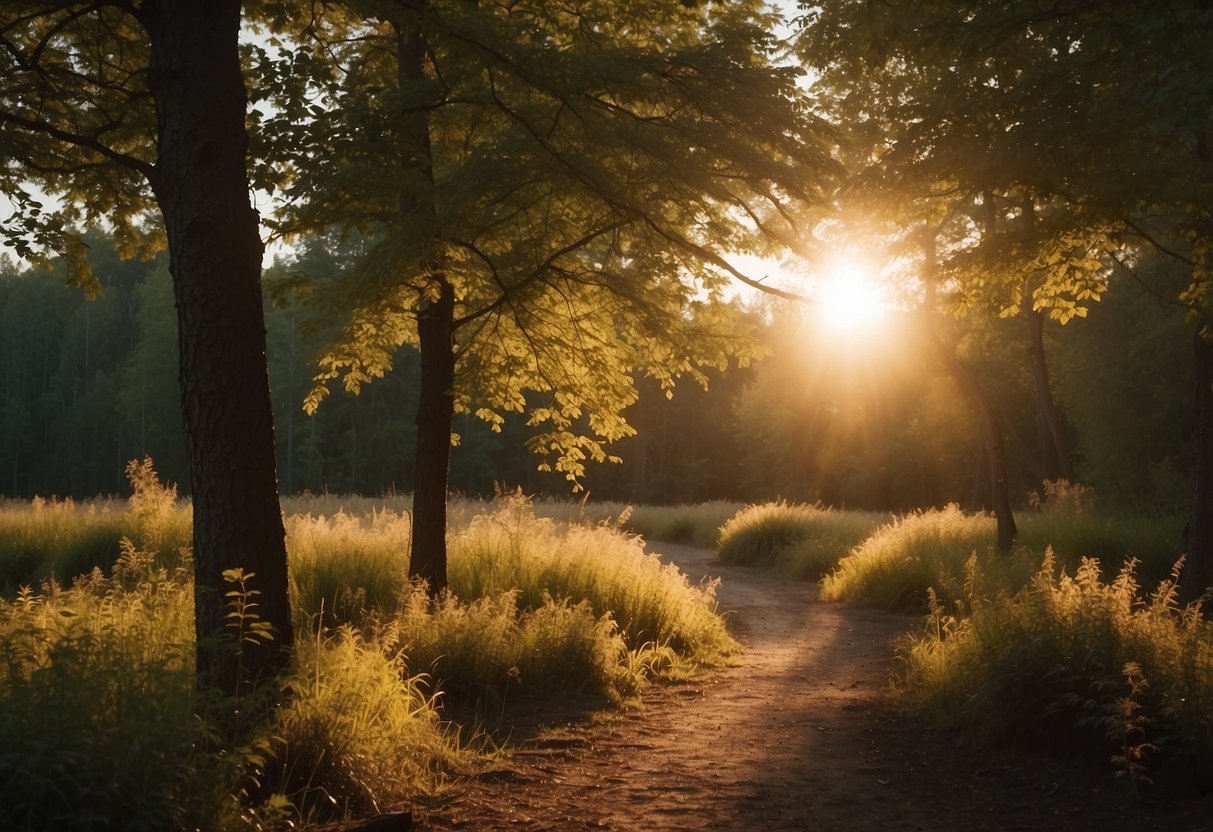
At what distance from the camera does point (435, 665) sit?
7.62 m

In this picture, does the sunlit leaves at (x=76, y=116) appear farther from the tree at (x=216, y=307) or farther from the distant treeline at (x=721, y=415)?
the distant treeline at (x=721, y=415)

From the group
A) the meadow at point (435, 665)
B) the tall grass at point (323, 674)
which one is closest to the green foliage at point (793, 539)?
the meadow at point (435, 665)

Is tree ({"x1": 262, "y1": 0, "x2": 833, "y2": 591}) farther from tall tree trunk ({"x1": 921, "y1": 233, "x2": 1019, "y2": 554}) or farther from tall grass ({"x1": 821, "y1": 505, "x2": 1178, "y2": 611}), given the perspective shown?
tall tree trunk ({"x1": 921, "y1": 233, "x2": 1019, "y2": 554})

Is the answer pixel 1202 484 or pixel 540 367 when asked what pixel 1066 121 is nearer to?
pixel 1202 484

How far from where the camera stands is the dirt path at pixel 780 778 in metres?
5.21

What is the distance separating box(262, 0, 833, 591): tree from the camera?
7.05 metres

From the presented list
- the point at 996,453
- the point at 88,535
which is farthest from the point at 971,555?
the point at 88,535

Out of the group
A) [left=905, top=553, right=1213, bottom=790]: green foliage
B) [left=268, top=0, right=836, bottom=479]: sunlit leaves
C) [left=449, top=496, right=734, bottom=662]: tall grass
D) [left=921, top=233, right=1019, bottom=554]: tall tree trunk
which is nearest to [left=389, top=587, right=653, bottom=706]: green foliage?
[left=449, top=496, right=734, bottom=662]: tall grass

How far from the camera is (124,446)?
6250 cm

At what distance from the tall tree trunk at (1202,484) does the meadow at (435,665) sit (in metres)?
2.11

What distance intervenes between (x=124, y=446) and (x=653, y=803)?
211 ft

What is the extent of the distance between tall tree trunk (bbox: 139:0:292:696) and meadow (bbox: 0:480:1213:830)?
0.22 m

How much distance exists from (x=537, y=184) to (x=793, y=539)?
15.5m

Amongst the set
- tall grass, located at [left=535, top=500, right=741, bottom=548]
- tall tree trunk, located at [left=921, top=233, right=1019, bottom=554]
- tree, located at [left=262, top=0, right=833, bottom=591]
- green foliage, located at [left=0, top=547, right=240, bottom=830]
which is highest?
tree, located at [left=262, top=0, right=833, bottom=591]
